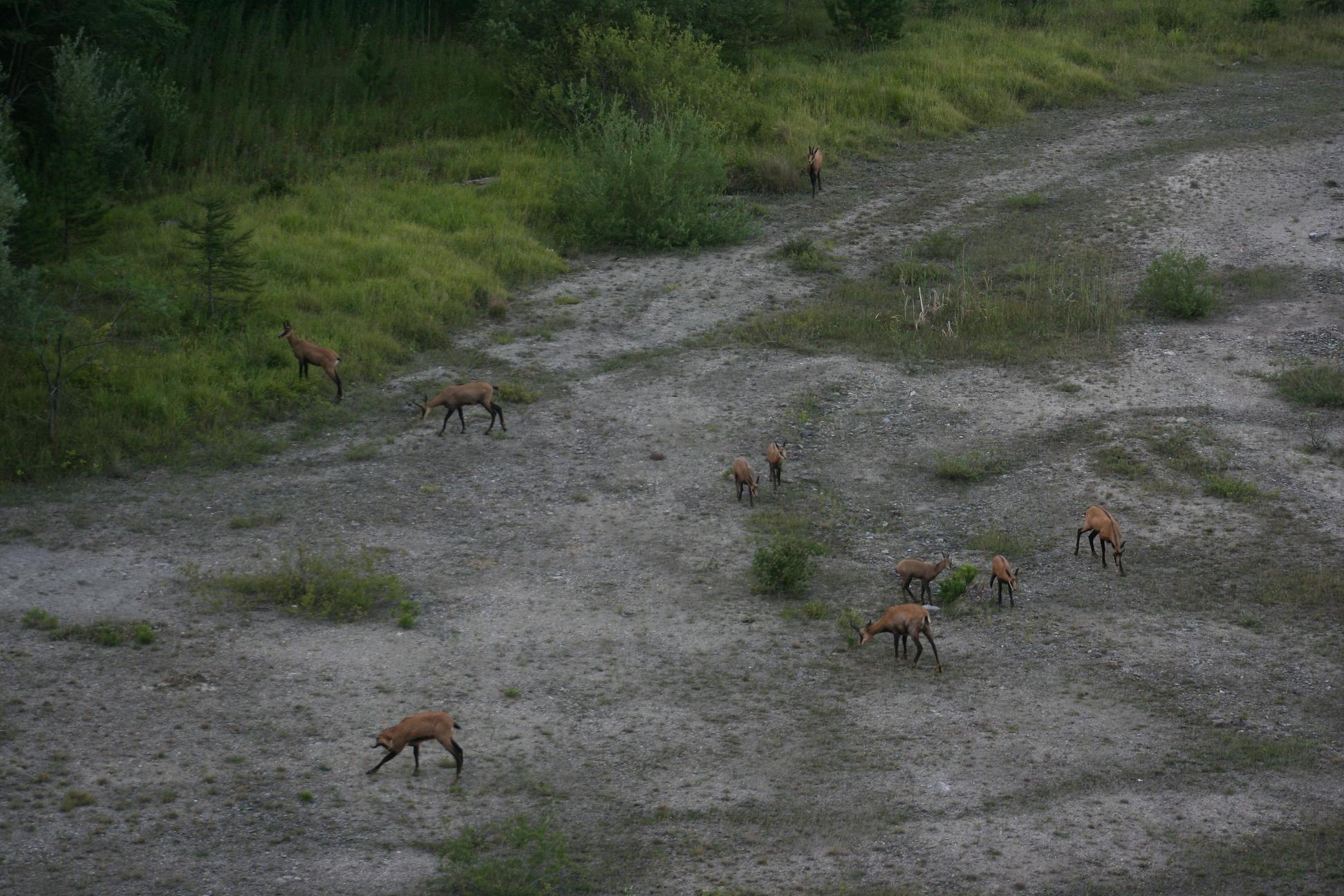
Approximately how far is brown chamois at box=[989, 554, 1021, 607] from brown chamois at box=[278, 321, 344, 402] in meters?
7.68

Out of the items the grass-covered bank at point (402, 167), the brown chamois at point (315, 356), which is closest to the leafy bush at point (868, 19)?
the grass-covered bank at point (402, 167)

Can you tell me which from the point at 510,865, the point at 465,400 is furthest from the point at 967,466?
the point at 510,865

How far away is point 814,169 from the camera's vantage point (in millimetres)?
22734

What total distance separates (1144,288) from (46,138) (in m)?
15.9

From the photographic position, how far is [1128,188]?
76.1ft

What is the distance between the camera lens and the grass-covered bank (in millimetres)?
14867

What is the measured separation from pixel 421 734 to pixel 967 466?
283 inches

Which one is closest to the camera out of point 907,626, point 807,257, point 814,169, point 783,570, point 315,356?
point 907,626

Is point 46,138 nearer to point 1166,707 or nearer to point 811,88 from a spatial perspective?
point 811,88

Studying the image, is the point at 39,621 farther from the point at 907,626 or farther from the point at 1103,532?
the point at 1103,532

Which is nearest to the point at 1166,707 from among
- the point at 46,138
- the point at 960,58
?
the point at 46,138

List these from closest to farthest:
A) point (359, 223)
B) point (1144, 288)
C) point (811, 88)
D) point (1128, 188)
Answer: point (1144, 288)
point (359, 223)
point (1128, 188)
point (811, 88)

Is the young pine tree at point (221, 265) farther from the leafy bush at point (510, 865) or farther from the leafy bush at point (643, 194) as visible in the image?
the leafy bush at point (510, 865)

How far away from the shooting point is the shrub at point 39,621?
34.1ft
